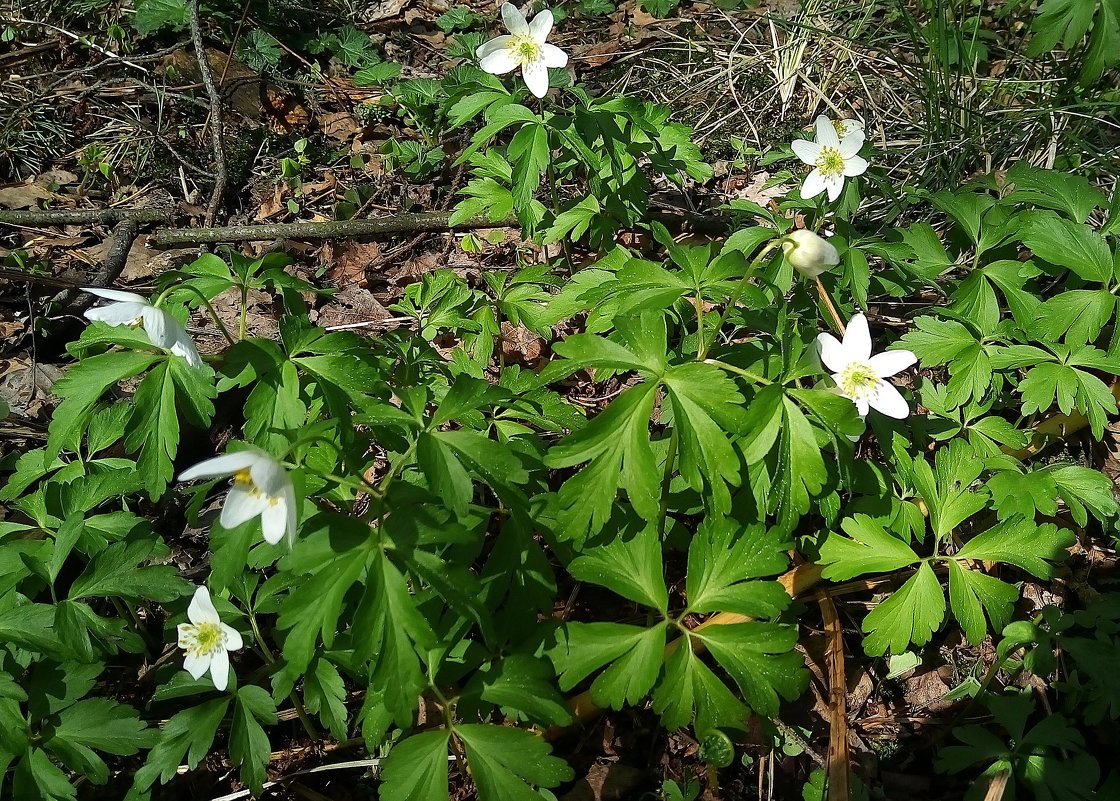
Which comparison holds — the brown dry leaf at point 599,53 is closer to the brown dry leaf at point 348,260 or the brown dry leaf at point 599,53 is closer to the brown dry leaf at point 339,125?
the brown dry leaf at point 339,125

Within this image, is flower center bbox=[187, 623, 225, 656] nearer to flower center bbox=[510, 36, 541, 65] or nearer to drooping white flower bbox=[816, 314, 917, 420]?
drooping white flower bbox=[816, 314, 917, 420]

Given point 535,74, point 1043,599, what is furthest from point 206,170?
point 1043,599

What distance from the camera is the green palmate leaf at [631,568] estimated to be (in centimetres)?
220

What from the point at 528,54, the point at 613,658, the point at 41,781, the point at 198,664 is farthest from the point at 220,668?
the point at 528,54

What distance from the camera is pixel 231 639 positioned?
2.24m

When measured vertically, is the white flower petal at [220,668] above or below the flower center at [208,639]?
below

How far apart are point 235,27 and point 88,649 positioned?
4.27m

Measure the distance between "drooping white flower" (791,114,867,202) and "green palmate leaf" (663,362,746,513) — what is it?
1.06 meters

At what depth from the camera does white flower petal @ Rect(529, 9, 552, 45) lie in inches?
114

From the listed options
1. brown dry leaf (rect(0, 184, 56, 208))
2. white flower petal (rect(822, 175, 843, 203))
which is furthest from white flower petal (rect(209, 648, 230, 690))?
brown dry leaf (rect(0, 184, 56, 208))

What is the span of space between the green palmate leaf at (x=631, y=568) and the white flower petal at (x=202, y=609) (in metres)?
1.05

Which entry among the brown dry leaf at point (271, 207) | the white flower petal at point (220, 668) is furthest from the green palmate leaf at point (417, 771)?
the brown dry leaf at point (271, 207)

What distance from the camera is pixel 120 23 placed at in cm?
498

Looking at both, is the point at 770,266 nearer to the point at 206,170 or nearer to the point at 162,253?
the point at 162,253
